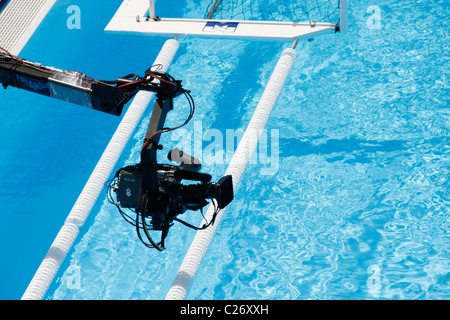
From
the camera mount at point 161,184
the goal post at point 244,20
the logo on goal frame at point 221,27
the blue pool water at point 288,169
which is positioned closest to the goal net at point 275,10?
the goal post at point 244,20

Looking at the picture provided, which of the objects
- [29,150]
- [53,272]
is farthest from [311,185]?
[29,150]

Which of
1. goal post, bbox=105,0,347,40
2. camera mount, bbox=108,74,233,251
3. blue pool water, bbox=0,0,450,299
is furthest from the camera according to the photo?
goal post, bbox=105,0,347,40

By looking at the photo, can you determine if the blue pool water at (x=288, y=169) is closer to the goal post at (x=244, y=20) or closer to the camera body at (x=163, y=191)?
the goal post at (x=244, y=20)

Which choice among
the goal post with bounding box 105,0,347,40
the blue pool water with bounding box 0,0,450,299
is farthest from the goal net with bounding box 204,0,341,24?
the blue pool water with bounding box 0,0,450,299

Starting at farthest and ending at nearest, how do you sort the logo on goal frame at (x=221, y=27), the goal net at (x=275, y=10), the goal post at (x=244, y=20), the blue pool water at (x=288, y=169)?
the goal net at (x=275, y=10)
the logo on goal frame at (x=221, y=27)
the goal post at (x=244, y=20)
the blue pool water at (x=288, y=169)

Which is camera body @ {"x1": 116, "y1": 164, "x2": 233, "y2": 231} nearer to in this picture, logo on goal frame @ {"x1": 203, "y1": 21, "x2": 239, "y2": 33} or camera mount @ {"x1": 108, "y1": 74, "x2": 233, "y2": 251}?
camera mount @ {"x1": 108, "y1": 74, "x2": 233, "y2": 251}

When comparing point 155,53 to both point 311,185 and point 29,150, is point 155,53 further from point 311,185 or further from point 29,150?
point 311,185

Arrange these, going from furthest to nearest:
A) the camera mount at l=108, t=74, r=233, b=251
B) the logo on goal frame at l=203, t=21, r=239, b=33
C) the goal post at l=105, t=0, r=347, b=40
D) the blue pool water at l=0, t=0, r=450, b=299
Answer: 1. the logo on goal frame at l=203, t=21, r=239, b=33
2. the goal post at l=105, t=0, r=347, b=40
3. the blue pool water at l=0, t=0, r=450, b=299
4. the camera mount at l=108, t=74, r=233, b=251

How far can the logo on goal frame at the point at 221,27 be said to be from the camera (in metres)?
6.79

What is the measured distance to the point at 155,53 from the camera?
770 centimetres

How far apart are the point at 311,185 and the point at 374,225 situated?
71cm

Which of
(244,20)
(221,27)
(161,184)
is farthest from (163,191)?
(244,20)

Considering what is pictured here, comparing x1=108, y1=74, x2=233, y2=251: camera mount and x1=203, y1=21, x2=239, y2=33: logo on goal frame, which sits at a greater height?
x1=203, y1=21, x2=239, y2=33: logo on goal frame

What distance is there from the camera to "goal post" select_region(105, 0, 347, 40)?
261 inches
